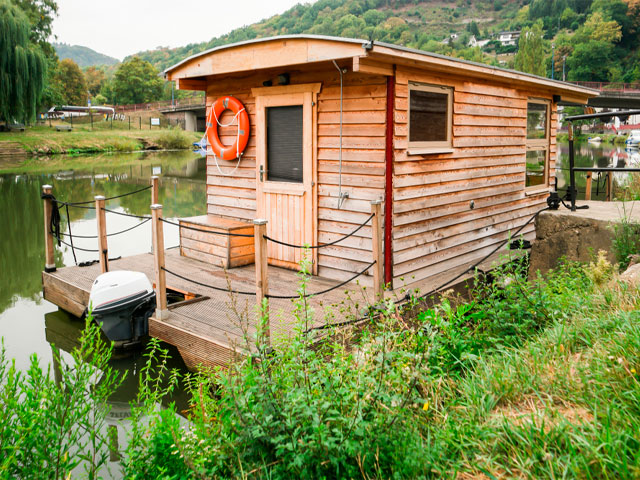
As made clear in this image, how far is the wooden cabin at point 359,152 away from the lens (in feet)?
19.6

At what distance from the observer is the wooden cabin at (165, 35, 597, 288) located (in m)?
5.97

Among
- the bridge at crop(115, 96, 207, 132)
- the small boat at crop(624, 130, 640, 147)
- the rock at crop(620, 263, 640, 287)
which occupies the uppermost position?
the bridge at crop(115, 96, 207, 132)

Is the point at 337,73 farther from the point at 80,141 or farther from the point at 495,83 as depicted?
the point at 80,141

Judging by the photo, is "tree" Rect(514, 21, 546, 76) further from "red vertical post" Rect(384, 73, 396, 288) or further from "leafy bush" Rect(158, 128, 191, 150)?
"red vertical post" Rect(384, 73, 396, 288)

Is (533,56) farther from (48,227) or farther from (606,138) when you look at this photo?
(48,227)

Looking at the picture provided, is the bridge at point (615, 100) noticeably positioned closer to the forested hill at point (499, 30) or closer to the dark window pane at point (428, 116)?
the dark window pane at point (428, 116)

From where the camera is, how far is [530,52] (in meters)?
67.4

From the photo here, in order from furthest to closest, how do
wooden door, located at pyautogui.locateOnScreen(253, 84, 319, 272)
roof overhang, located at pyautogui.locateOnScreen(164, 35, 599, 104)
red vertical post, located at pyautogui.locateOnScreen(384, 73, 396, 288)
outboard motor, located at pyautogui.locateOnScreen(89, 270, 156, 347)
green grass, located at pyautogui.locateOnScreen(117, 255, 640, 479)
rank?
wooden door, located at pyautogui.locateOnScreen(253, 84, 319, 272) → red vertical post, located at pyautogui.locateOnScreen(384, 73, 396, 288) → outboard motor, located at pyautogui.locateOnScreen(89, 270, 156, 347) → roof overhang, located at pyautogui.locateOnScreen(164, 35, 599, 104) → green grass, located at pyautogui.locateOnScreen(117, 255, 640, 479)

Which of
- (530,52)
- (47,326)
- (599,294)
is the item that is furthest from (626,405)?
(530,52)

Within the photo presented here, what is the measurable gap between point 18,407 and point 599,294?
3.54 metres

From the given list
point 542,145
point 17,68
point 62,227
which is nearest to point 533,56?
point 17,68

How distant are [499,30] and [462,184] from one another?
199m

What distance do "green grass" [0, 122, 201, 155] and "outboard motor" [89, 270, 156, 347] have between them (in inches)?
1237

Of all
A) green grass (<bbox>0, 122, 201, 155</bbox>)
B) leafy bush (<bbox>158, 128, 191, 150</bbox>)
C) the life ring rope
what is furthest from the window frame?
leafy bush (<bbox>158, 128, 191, 150</bbox>)
